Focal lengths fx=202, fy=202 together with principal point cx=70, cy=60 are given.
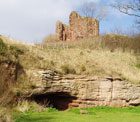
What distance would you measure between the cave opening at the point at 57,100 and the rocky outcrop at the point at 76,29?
50.3 ft

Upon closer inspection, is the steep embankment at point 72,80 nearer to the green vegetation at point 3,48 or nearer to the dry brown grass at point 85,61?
the dry brown grass at point 85,61

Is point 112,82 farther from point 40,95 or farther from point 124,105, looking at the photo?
point 40,95

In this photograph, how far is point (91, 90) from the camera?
50.8ft

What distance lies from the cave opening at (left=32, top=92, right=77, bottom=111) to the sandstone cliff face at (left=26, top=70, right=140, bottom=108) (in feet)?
0.39

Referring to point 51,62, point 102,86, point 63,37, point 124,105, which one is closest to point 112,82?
point 102,86

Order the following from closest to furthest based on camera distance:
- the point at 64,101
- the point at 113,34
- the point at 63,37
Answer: the point at 64,101 → the point at 113,34 → the point at 63,37

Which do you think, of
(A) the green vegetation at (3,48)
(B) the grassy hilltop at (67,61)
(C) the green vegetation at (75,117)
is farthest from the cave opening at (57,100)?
(A) the green vegetation at (3,48)

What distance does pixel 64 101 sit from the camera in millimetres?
15812

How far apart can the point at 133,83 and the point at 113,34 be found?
41.6ft

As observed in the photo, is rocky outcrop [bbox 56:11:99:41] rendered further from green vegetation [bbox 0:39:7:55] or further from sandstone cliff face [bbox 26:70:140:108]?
green vegetation [bbox 0:39:7:55]

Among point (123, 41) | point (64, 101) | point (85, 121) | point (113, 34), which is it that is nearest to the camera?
point (85, 121)

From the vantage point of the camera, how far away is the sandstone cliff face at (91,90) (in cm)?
1509

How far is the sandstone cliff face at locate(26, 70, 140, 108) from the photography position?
15.1 metres

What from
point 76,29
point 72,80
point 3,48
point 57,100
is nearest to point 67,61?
point 72,80
